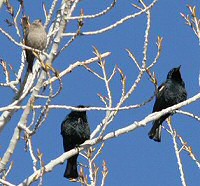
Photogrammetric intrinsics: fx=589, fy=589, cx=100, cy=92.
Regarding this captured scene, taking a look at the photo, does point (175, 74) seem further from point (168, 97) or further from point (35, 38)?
point (35, 38)

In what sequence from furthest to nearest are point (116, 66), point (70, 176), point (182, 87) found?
1. point (182, 87)
2. point (70, 176)
3. point (116, 66)

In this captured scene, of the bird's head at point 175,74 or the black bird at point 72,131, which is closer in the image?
the black bird at point 72,131

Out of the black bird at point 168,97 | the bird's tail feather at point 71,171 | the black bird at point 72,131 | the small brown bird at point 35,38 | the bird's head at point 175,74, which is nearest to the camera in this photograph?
the small brown bird at point 35,38

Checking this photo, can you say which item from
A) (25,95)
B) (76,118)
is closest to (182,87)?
(76,118)

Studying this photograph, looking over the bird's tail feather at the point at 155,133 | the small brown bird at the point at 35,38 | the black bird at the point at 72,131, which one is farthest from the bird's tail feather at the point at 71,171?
the small brown bird at the point at 35,38

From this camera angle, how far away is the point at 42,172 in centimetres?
442

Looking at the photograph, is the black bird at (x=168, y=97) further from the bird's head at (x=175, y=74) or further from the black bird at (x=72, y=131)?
the black bird at (x=72, y=131)

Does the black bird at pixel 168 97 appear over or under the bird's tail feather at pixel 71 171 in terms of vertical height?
over

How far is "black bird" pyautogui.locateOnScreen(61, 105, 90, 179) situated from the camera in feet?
24.7

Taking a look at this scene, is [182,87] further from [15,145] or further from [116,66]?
[15,145]

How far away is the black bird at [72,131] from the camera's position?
7.53 m

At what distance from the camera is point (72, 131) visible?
300 inches

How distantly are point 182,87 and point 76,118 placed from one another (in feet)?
5.22

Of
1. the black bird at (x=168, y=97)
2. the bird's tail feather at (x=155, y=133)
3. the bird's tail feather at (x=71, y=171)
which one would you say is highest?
the black bird at (x=168, y=97)
